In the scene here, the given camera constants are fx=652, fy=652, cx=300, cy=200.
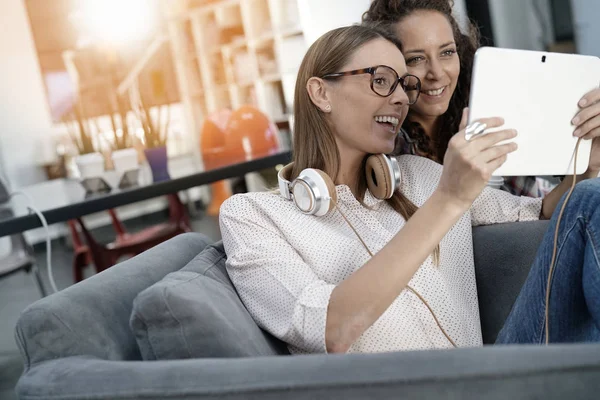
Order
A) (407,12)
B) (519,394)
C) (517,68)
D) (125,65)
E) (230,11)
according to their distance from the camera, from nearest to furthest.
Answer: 1. (519,394)
2. (517,68)
3. (407,12)
4. (230,11)
5. (125,65)

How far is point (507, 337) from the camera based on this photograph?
117 centimetres

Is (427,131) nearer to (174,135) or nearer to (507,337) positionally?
(507,337)

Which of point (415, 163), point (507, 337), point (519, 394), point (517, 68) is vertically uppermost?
point (517, 68)

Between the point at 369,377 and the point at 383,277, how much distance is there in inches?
12.1

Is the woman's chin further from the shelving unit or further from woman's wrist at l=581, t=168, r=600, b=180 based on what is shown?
the shelving unit

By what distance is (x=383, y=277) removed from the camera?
970mm

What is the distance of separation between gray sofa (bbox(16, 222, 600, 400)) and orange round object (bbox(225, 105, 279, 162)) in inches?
67.5

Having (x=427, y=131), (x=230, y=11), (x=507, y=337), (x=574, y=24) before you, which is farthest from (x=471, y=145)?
(x=574, y=24)

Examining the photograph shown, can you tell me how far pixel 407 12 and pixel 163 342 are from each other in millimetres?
1144

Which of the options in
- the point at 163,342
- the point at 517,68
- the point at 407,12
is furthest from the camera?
the point at 407,12

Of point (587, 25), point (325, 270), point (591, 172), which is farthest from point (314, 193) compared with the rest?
point (587, 25)

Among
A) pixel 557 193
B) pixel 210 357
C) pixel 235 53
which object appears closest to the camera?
pixel 210 357

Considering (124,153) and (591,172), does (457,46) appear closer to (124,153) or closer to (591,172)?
(591,172)

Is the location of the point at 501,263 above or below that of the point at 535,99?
below
